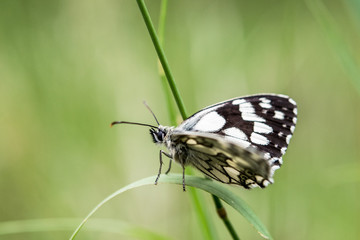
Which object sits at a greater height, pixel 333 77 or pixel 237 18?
pixel 237 18

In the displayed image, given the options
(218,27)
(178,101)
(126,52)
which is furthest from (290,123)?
(126,52)

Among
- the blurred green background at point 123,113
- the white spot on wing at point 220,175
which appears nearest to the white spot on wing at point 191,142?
the white spot on wing at point 220,175

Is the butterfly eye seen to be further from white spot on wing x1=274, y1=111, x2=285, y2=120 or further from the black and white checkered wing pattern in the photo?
white spot on wing x1=274, y1=111, x2=285, y2=120

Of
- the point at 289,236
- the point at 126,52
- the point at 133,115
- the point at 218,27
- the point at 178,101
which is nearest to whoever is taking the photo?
the point at 178,101

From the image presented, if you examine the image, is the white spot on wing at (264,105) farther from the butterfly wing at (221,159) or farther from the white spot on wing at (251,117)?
the butterfly wing at (221,159)

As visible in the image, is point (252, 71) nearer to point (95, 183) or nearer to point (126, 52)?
point (126, 52)
